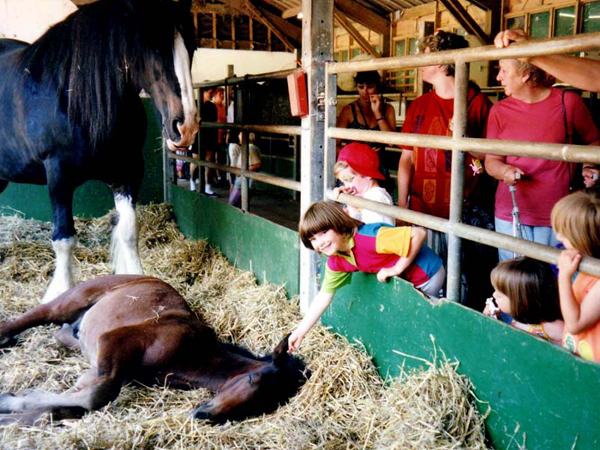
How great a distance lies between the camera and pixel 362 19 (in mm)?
14398

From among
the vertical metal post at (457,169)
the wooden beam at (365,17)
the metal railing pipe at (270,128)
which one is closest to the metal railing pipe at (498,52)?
the vertical metal post at (457,169)

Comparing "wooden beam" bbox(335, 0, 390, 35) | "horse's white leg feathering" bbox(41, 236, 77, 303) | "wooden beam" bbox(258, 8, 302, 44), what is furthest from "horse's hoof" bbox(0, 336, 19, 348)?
"wooden beam" bbox(258, 8, 302, 44)

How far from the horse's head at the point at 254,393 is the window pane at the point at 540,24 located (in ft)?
30.4

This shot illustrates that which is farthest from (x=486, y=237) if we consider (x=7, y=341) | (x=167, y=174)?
(x=167, y=174)

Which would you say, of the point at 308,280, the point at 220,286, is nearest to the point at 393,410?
the point at 308,280

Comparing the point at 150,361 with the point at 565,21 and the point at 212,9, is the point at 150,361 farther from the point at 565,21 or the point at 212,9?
the point at 212,9

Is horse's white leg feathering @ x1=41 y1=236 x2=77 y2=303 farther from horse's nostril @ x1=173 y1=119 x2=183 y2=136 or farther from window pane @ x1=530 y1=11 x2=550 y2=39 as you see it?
window pane @ x1=530 y1=11 x2=550 y2=39

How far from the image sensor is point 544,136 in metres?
2.67

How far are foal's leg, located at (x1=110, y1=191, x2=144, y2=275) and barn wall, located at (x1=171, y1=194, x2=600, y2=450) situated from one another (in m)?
1.79

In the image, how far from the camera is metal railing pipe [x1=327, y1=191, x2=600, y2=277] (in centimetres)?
194

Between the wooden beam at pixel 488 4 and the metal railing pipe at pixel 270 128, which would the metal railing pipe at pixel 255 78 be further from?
the wooden beam at pixel 488 4

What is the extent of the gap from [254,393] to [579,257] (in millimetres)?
1411

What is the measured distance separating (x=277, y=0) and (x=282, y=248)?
14251 millimetres

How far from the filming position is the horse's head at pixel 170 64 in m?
3.88
